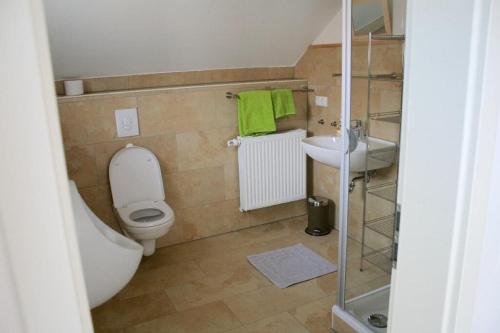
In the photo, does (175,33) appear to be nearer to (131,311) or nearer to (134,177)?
(134,177)

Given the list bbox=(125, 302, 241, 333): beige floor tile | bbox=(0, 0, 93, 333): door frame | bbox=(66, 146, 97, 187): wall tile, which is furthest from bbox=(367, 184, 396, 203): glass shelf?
bbox=(0, 0, 93, 333): door frame

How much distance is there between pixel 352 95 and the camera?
7.21 feet

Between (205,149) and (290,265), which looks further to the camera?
(205,149)

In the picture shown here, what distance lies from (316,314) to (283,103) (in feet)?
5.86

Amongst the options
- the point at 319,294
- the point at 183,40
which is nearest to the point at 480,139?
the point at 319,294

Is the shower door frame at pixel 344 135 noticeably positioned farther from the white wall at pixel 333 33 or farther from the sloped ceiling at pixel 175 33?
the white wall at pixel 333 33

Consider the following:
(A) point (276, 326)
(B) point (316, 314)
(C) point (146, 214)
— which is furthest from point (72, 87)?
(B) point (316, 314)

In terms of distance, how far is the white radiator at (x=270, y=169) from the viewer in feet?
11.9

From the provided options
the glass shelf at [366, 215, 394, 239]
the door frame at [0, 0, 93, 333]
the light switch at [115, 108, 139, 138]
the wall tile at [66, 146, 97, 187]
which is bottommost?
the glass shelf at [366, 215, 394, 239]

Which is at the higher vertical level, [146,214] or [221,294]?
[146,214]

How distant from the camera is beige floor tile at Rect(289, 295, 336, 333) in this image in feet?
8.16

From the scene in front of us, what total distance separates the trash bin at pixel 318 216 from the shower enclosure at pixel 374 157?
0.67 m

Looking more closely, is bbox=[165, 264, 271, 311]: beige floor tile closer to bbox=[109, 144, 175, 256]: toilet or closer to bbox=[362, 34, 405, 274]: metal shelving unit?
bbox=[109, 144, 175, 256]: toilet

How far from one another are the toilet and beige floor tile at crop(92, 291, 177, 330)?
0.44 m
